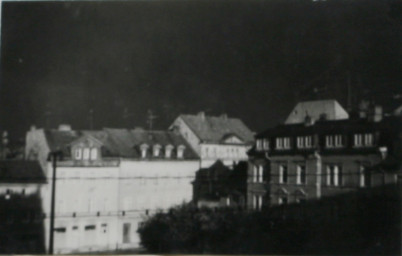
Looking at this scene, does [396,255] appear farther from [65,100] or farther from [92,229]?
[65,100]

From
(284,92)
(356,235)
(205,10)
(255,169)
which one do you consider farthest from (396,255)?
(205,10)

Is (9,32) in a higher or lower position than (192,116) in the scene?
higher

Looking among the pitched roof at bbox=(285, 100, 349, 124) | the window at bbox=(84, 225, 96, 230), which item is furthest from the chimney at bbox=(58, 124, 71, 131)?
the pitched roof at bbox=(285, 100, 349, 124)

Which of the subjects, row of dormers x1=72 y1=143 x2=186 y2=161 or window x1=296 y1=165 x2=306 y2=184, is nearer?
window x1=296 y1=165 x2=306 y2=184

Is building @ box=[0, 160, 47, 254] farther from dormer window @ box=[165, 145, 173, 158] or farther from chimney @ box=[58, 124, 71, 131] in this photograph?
dormer window @ box=[165, 145, 173, 158]

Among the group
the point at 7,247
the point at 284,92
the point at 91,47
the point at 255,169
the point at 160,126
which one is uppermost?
the point at 91,47

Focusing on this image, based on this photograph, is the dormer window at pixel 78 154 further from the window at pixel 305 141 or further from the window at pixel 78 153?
the window at pixel 305 141
